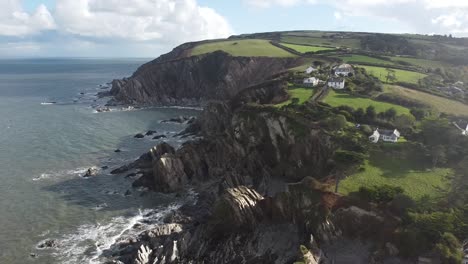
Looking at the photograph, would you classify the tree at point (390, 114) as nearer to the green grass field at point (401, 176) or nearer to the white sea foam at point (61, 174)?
the green grass field at point (401, 176)

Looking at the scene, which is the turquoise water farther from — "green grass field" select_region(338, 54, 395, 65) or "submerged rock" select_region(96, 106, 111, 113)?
"green grass field" select_region(338, 54, 395, 65)

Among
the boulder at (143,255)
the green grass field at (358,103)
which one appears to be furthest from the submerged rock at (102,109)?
the boulder at (143,255)

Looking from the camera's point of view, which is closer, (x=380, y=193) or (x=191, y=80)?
(x=380, y=193)

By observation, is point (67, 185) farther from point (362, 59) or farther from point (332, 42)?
point (332, 42)

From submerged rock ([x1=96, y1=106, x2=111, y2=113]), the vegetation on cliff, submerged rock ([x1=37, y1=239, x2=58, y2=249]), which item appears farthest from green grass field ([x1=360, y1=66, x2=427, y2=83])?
submerged rock ([x1=96, y1=106, x2=111, y2=113])

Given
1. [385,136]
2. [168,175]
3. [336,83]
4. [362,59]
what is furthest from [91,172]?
[362,59]

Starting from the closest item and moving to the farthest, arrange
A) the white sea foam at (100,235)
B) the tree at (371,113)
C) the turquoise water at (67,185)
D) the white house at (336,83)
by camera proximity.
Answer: the white sea foam at (100,235)
the turquoise water at (67,185)
the tree at (371,113)
the white house at (336,83)
